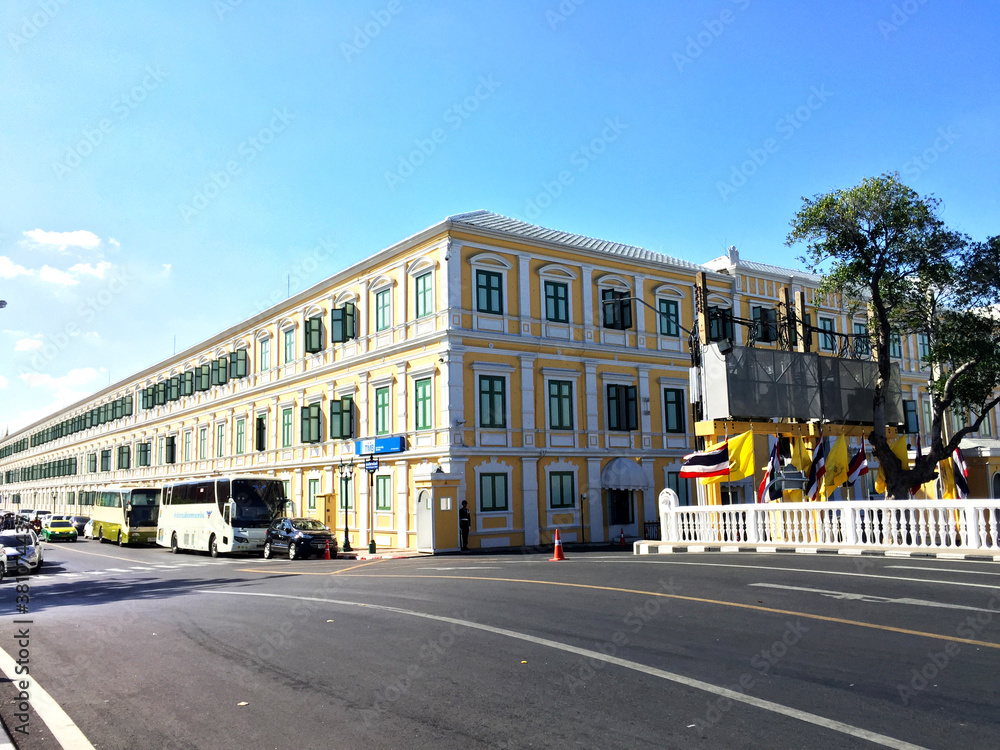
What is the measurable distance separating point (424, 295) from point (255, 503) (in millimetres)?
11019

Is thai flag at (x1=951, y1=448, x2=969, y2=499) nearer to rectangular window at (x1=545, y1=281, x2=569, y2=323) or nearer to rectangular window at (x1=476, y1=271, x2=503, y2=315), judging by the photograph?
rectangular window at (x1=545, y1=281, x2=569, y2=323)

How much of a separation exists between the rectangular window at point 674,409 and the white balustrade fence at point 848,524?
43.6ft

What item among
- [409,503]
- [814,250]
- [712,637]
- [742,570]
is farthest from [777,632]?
[409,503]

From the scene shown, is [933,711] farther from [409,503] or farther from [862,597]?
[409,503]

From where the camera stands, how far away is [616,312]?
34719mm

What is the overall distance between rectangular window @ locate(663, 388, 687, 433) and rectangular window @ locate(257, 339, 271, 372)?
2175 cm

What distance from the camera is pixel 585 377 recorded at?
33.6 meters

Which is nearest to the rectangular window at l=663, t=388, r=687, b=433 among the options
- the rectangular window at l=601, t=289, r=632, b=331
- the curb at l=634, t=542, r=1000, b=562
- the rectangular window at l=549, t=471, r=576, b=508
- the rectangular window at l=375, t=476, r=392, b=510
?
the rectangular window at l=601, t=289, r=632, b=331

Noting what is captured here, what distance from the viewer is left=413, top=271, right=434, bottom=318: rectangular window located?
31750 millimetres

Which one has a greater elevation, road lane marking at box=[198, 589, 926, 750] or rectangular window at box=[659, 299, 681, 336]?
rectangular window at box=[659, 299, 681, 336]

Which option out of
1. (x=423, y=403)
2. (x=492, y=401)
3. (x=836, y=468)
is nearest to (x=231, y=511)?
(x=423, y=403)

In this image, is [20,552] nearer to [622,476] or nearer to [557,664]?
[622,476]

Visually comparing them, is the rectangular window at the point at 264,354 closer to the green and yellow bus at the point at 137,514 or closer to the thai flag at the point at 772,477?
the green and yellow bus at the point at 137,514

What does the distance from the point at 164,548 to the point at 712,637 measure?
40580mm
